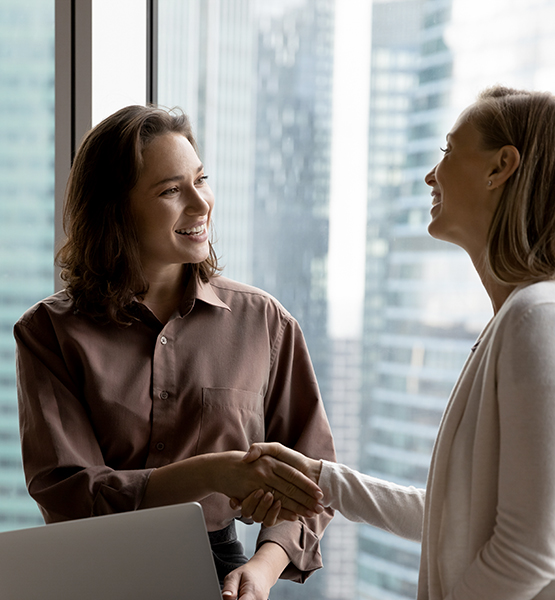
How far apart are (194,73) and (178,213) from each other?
0.94 meters

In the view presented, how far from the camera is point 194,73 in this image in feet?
7.38

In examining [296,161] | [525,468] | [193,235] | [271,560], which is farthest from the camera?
[296,161]

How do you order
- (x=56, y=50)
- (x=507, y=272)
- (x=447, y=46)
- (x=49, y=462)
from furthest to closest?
(x=56, y=50) < (x=447, y=46) < (x=49, y=462) < (x=507, y=272)

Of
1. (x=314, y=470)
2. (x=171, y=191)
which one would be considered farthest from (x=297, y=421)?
(x=171, y=191)

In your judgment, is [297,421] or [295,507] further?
[297,421]

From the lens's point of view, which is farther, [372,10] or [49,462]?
[372,10]

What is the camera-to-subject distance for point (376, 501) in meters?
1.38

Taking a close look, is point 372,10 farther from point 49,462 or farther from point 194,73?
point 49,462

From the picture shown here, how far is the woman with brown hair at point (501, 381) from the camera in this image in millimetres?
904

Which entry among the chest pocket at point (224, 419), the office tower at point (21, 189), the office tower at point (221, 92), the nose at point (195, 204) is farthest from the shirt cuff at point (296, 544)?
the office tower at point (21, 189)

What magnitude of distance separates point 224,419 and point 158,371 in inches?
7.5

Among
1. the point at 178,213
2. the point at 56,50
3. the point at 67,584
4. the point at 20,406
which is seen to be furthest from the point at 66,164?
the point at 67,584

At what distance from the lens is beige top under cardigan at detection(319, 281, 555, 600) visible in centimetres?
90

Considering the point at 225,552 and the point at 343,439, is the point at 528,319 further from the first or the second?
the point at 343,439
